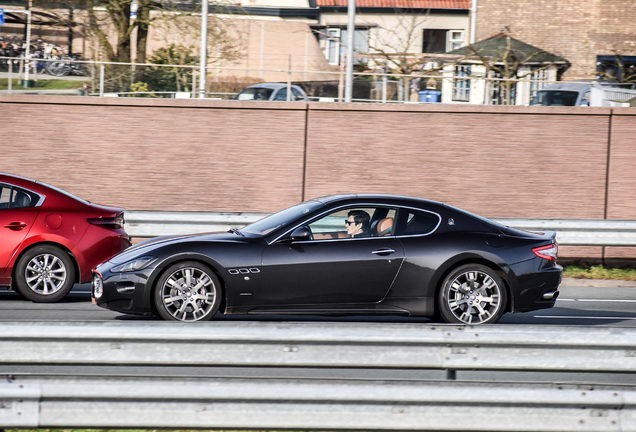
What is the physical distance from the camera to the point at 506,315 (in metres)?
9.49

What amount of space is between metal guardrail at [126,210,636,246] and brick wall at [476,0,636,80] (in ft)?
83.6

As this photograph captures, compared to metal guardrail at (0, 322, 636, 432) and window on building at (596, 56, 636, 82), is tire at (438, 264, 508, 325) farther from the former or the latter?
window on building at (596, 56, 636, 82)

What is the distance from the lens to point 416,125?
1549 centimetres

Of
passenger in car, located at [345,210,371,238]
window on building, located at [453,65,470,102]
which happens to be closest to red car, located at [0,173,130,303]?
passenger in car, located at [345,210,371,238]

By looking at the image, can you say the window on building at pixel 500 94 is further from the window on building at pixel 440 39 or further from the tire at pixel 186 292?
the window on building at pixel 440 39

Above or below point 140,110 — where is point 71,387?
below

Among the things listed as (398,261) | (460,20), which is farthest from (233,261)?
(460,20)

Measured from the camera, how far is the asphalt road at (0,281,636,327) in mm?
8609

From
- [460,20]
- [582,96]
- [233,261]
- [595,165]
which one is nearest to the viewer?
[233,261]

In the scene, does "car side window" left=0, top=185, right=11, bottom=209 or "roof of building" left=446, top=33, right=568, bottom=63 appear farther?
"roof of building" left=446, top=33, right=568, bottom=63

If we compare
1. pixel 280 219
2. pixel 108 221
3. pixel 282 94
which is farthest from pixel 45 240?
pixel 282 94

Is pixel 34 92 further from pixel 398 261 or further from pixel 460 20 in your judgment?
pixel 460 20

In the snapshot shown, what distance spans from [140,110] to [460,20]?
3083 centimetres

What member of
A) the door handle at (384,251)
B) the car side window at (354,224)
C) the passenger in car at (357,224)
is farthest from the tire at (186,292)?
the door handle at (384,251)
